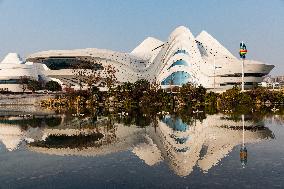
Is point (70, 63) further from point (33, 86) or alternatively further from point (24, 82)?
point (24, 82)

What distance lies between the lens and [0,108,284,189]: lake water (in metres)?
15.8

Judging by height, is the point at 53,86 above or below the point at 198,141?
above

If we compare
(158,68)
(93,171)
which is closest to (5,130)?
(93,171)

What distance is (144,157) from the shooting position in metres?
20.7

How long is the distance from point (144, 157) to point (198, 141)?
5798 millimetres

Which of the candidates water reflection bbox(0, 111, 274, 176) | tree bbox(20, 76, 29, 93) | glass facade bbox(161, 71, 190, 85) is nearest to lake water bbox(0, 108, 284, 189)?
water reflection bbox(0, 111, 274, 176)

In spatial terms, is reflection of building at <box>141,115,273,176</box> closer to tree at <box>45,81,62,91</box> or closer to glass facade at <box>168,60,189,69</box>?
glass facade at <box>168,60,189,69</box>

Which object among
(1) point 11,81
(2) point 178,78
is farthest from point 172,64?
(1) point 11,81

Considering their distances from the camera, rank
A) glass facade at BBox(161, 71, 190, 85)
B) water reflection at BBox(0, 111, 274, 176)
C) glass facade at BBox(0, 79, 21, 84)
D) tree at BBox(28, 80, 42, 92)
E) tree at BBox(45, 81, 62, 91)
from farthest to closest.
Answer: glass facade at BBox(0, 79, 21, 84), tree at BBox(45, 81, 62, 91), tree at BBox(28, 80, 42, 92), glass facade at BBox(161, 71, 190, 85), water reflection at BBox(0, 111, 274, 176)

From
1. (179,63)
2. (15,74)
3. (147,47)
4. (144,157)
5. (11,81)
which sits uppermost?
(147,47)

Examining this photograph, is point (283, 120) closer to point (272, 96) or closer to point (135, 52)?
point (272, 96)

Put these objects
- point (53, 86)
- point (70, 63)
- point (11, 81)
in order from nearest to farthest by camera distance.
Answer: point (70, 63) < point (53, 86) < point (11, 81)

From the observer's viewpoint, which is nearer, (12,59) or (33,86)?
(33,86)

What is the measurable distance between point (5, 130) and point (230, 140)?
58.6 feet
